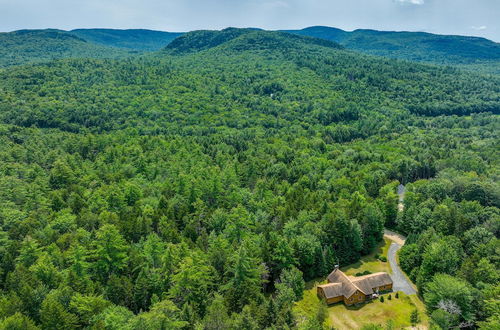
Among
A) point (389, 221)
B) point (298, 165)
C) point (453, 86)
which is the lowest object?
point (389, 221)

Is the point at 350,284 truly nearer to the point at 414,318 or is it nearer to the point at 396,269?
the point at 414,318

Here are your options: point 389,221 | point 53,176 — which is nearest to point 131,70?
point 53,176

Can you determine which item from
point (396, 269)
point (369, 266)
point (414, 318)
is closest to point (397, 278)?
point (396, 269)

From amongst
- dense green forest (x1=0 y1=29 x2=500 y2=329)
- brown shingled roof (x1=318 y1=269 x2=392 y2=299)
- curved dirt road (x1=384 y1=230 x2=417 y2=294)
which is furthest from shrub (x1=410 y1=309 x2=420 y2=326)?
curved dirt road (x1=384 y1=230 x2=417 y2=294)

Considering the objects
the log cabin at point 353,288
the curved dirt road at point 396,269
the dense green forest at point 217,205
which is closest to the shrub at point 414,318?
the dense green forest at point 217,205

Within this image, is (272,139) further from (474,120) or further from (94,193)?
(474,120)

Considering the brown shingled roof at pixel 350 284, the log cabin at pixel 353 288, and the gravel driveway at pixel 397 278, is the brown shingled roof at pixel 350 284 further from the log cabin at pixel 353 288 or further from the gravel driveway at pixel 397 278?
the gravel driveway at pixel 397 278
